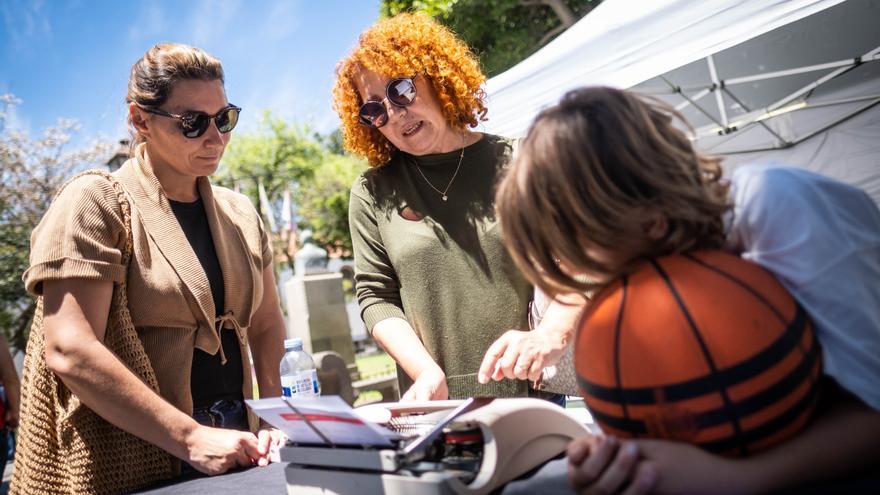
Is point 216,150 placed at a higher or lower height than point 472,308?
higher

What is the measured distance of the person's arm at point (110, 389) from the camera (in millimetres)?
1876

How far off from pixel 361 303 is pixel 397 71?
86cm

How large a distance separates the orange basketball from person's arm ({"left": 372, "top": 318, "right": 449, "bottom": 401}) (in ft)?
3.33

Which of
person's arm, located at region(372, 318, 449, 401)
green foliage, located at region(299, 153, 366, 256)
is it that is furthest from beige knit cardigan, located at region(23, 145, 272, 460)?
green foliage, located at region(299, 153, 366, 256)

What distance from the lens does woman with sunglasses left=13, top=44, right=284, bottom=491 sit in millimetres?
1894

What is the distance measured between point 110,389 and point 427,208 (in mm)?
1181

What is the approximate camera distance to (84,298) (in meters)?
1.92

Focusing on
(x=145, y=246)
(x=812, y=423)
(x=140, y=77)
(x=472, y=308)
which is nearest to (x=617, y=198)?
(x=812, y=423)

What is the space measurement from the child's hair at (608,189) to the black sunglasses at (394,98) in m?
1.32

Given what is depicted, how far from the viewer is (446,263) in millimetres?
2322

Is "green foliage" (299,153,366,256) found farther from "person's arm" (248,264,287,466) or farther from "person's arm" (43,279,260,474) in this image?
"person's arm" (43,279,260,474)

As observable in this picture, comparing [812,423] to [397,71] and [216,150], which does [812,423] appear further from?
[216,150]

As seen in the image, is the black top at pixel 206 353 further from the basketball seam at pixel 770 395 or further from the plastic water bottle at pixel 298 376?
the basketball seam at pixel 770 395

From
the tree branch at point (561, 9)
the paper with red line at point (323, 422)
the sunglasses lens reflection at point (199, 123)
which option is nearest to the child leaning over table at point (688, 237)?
the paper with red line at point (323, 422)
